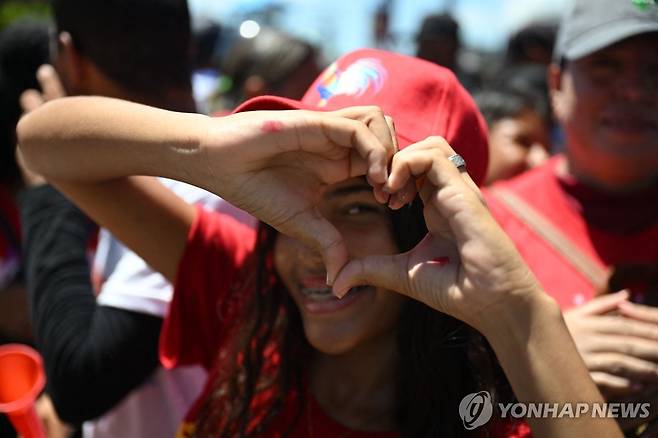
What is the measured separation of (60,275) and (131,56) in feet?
2.10

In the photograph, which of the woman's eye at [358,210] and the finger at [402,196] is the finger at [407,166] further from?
the woman's eye at [358,210]

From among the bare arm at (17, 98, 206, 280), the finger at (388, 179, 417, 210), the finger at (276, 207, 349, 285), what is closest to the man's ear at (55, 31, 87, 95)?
the bare arm at (17, 98, 206, 280)

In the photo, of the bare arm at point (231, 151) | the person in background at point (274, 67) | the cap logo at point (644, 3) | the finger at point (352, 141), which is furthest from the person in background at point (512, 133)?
the finger at point (352, 141)

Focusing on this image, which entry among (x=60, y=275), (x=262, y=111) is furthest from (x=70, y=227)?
(x=262, y=111)

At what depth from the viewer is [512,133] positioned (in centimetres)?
377

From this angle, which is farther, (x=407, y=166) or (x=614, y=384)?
(x=614, y=384)

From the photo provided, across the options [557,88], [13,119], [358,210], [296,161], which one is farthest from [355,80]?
[13,119]

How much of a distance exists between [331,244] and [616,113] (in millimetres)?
1320

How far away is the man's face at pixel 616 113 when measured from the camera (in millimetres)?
2262

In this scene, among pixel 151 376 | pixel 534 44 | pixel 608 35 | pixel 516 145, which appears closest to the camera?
pixel 151 376

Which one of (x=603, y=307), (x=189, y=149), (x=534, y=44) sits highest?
(x=189, y=149)

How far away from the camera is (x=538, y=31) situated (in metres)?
5.98

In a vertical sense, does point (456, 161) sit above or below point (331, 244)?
above

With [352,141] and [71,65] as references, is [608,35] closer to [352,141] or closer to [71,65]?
[352,141]
